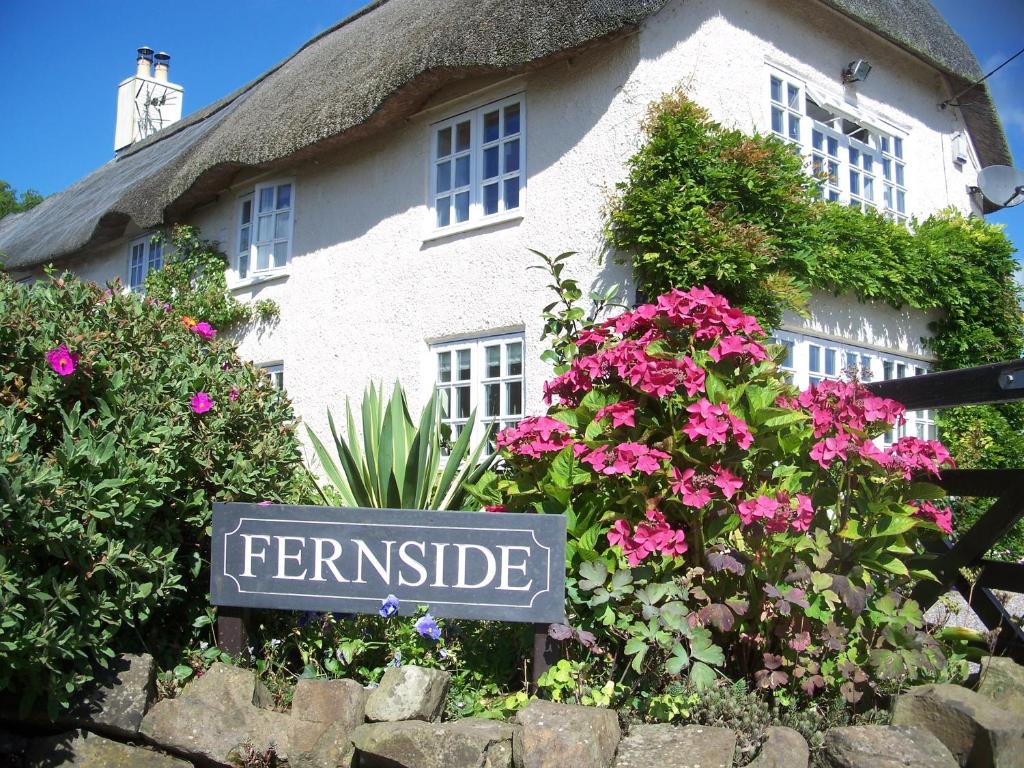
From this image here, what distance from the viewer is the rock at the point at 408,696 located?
3.10m

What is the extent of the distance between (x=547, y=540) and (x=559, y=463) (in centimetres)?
42

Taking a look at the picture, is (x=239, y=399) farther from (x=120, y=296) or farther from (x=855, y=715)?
(x=855, y=715)

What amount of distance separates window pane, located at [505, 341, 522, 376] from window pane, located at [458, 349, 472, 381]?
50 centimetres

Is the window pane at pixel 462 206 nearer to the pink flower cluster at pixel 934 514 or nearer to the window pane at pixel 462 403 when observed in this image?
the window pane at pixel 462 403

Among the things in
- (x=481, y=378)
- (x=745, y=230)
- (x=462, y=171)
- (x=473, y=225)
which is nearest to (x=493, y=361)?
(x=481, y=378)

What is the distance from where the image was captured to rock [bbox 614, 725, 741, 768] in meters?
2.86

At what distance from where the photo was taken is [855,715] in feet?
10.8

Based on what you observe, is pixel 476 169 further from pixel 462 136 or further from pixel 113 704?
pixel 113 704

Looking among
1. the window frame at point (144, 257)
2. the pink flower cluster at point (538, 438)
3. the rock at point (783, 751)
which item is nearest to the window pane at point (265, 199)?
the window frame at point (144, 257)

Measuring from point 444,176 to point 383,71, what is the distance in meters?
1.06

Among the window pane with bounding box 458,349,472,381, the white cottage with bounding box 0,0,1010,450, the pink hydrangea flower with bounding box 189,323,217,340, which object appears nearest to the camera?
the pink hydrangea flower with bounding box 189,323,217,340

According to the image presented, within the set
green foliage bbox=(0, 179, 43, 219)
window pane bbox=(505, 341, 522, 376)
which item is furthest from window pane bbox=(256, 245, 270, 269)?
green foliage bbox=(0, 179, 43, 219)

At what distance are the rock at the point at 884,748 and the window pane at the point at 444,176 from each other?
20.7 feet

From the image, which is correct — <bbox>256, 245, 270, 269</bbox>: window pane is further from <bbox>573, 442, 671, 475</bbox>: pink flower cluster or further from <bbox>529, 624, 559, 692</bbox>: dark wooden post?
<bbox>529, 624, 559, 692</bbox>: dark wooden post
